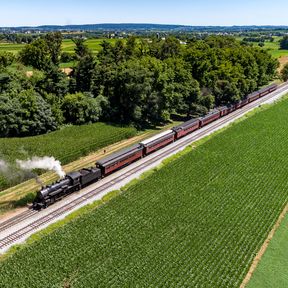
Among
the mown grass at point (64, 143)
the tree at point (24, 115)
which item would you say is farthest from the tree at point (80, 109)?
the tree at point (24, 115)

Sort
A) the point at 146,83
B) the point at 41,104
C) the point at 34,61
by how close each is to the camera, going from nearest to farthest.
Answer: the point at 41,104 → the point at 146,83 → the point at 34,61

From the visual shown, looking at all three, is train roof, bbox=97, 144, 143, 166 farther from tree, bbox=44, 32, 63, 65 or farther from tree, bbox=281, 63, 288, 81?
tree, bbox=281, 63, 288, 81

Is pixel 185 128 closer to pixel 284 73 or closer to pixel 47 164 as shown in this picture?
pixel 47 164

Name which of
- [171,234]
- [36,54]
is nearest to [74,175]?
[171,234]

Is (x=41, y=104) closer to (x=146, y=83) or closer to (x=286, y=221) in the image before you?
(x=146, y=83)

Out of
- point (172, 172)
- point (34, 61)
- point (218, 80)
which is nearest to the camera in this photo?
point (172, 172)

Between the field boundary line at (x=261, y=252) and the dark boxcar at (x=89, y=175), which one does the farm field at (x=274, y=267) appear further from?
the dark boxcar at (x=89, y=175)

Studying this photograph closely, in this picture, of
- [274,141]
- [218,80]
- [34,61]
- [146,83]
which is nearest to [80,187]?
[146,83]
